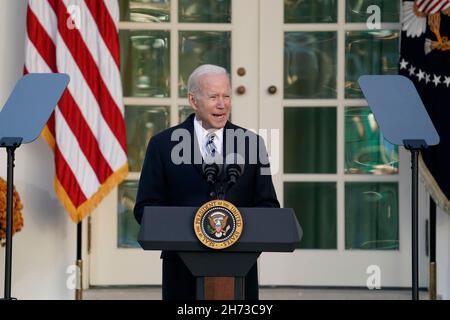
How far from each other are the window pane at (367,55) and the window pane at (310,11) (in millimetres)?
144

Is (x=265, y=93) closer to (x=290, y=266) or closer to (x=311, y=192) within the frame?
(x=311, y=192)

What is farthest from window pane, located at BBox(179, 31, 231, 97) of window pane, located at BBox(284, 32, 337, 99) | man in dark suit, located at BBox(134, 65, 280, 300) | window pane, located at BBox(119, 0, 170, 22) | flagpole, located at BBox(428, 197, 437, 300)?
man in dark suit, located at BBox(134, 65, 280, 300)

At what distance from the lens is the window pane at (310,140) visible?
5.44 metres

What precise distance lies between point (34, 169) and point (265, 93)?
1.22 m

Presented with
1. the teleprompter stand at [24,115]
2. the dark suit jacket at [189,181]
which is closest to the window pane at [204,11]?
the teleprompter stand at [24,115]

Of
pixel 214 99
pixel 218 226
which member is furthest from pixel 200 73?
pixel 218 226

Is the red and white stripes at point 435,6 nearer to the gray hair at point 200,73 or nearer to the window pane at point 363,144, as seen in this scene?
the window pane at point 363,144

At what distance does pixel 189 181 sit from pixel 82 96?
1839 mm

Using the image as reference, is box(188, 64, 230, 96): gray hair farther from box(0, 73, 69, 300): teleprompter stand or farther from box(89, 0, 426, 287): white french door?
box(89, 0, 426, 287): white french door

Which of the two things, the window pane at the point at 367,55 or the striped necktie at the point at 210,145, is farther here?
the window pane at the point at 367,55

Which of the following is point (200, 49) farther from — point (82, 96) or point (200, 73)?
point (200, 73)

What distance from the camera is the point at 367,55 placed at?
17.8 feet
